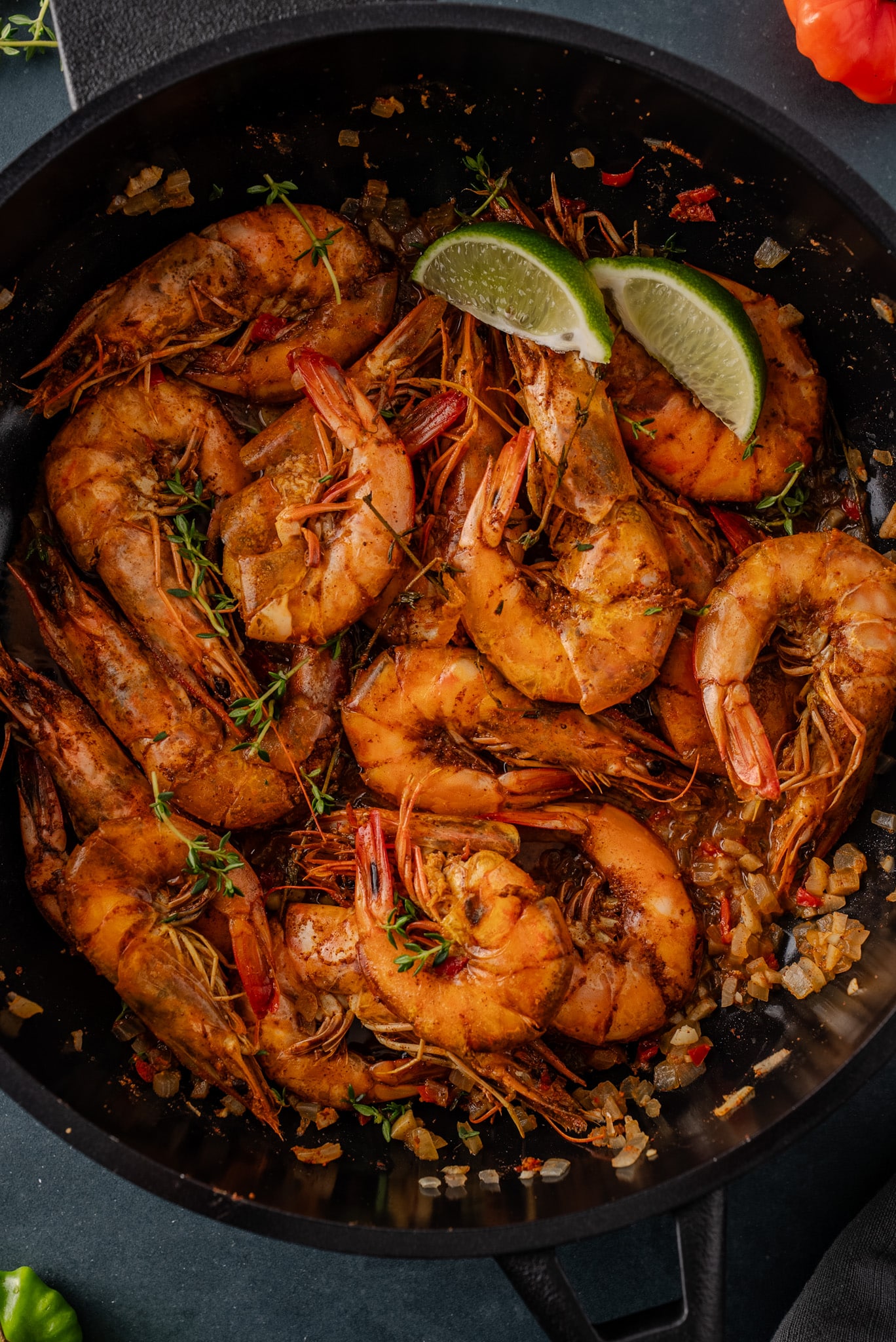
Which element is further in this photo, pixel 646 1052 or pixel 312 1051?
pixel 646 1052

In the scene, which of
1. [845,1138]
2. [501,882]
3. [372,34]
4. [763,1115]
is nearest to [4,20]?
[372,34]

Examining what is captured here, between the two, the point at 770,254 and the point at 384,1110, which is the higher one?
the point at 770,254

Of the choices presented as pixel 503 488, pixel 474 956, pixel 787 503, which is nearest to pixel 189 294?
pixel 503 488

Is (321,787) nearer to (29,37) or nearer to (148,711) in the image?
(148,711)

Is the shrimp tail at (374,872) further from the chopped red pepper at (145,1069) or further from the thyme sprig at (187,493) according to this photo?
the thyme sprig at (187,493)

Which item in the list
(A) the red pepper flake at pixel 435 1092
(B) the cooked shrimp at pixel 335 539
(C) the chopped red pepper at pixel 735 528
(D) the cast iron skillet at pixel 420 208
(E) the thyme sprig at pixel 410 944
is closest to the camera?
(D) the cast iron skillet at pixel 420 208

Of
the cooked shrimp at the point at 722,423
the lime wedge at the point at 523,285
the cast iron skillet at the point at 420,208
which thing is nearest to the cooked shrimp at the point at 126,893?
the cast iron skillet at the point at 420,208

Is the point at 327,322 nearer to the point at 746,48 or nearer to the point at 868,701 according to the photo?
the point at 746,48
